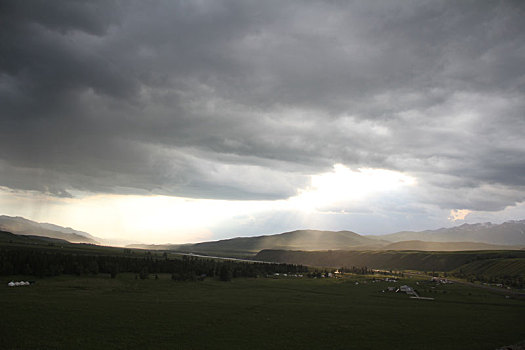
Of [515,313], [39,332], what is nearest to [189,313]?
[39,332]

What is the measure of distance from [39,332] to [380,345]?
44.6 meters

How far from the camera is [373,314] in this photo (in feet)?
221

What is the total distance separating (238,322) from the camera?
5606 centimetres

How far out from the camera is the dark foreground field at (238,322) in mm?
44125

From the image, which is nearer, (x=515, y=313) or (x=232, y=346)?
(x=232, y=346)

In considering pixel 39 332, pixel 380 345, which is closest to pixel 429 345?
pixel 380 345

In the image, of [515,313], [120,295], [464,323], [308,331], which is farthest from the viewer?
[120,295]

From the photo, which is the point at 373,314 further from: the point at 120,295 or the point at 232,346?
the point at 120,295

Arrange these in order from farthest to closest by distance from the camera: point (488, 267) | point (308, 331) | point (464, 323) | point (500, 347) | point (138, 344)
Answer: point (488, 267) < point (464, 323) < point (308, 331) < point (500, 347) < point (138, 344)

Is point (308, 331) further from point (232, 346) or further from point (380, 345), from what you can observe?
point (232, 346)

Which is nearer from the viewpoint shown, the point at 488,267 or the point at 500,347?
the point at 500,347

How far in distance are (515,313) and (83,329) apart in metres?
82.2

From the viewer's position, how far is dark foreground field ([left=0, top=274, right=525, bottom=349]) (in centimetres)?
4412

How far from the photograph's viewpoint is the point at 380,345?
149 ft
